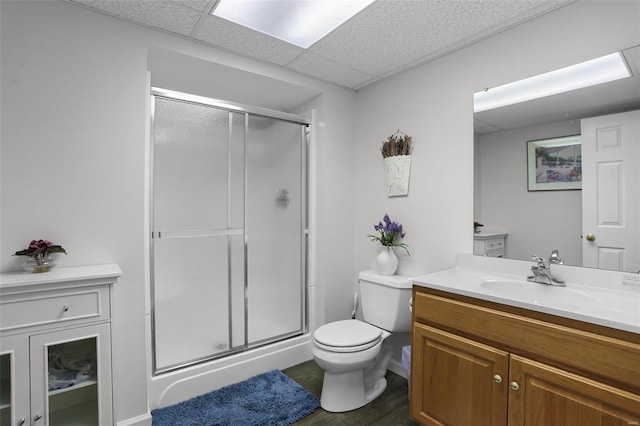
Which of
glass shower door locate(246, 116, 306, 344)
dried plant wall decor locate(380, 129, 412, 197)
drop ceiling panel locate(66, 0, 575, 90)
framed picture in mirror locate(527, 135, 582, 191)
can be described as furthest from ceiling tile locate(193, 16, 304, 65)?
framed picture in mirror locate(527, 135, 582, 191)

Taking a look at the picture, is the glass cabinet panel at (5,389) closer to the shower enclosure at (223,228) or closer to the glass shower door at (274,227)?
the shower enclosure at (223,228)

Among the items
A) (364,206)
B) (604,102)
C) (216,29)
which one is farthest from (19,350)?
(604,102)

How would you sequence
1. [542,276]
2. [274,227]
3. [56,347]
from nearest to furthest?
1. [56,347]
2. [542,276]
3. [274,227]

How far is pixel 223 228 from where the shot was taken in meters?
2.35

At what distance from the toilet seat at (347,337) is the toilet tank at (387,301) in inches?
4.1

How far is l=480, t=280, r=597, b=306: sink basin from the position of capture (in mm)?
1448

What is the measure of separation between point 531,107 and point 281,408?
7.58 ft

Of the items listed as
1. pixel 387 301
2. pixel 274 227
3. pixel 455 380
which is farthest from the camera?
pixel 274 227

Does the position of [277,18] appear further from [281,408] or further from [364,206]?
[281,408]

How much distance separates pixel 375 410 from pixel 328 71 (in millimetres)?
2343

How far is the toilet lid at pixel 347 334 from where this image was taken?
1.92m

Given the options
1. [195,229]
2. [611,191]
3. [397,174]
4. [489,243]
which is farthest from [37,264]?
[611,191]

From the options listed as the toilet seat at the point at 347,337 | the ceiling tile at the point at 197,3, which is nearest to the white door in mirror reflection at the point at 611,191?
the toilet seat at the point at 347,337

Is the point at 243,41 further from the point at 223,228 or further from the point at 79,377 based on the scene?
the point at 79,377
